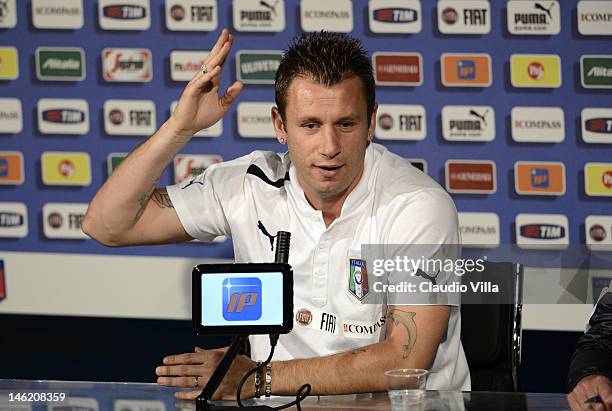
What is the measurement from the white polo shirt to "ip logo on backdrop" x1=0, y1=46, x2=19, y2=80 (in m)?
2.14

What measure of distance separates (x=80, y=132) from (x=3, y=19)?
1.96 ft

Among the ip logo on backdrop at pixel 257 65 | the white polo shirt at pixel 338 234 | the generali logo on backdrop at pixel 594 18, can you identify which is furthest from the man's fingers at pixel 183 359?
the generali logo on backdrop at pixel 594 18

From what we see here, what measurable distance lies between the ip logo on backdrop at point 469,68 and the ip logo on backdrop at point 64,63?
156 centimetres

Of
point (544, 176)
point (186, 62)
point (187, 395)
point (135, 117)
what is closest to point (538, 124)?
point (544, 176)

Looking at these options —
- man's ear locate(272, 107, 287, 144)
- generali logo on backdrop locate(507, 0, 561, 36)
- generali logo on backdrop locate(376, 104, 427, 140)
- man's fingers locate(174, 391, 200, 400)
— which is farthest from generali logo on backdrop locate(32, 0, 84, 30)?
man's fingers locate(174, 391, 200, 400)

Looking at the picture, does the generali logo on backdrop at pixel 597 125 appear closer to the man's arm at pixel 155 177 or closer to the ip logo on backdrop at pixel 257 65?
the ip logo on backdrop at pixel 257 65

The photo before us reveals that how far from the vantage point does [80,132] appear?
455 centimetres

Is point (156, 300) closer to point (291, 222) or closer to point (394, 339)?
point (291, 222)

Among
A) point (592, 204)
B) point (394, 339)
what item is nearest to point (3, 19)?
point (592, 204)

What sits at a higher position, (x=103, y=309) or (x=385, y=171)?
(x=385, y=171)

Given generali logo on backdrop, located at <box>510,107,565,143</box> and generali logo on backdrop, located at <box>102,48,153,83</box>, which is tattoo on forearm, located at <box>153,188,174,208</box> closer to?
generali logo on backdrop, located at <box>102,48,153,83</box>

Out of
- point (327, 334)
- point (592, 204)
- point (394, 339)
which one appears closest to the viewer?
point (394, 339)

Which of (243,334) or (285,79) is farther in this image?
(285,79)

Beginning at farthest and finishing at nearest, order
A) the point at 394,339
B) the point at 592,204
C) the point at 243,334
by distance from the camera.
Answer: the point at 592,204, the point at 394,339, the point at 243,334
